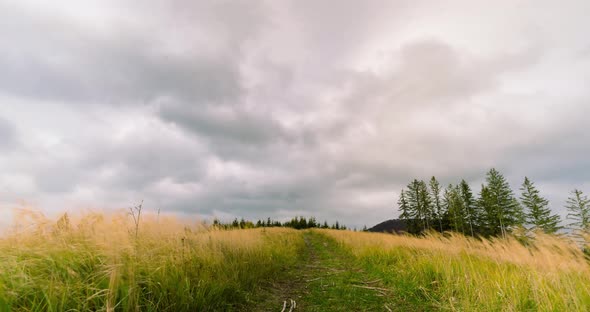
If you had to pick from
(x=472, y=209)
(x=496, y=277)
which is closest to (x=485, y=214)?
(x=472, y=209)

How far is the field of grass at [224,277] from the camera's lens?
10.3 ft

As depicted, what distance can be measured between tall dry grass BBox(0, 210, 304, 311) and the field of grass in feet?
0.05

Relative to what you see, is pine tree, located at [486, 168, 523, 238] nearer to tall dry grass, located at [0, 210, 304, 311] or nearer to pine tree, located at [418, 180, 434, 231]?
pine tree, located at [418, 180, 434, 231]

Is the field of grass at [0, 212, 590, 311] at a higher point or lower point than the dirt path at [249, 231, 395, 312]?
higher

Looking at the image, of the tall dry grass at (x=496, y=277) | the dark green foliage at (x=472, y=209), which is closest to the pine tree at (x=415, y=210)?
the dark green foliage at (x=472, y=209)

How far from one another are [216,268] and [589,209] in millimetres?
45552

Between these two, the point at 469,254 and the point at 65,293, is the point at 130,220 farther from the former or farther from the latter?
the point at 469,254

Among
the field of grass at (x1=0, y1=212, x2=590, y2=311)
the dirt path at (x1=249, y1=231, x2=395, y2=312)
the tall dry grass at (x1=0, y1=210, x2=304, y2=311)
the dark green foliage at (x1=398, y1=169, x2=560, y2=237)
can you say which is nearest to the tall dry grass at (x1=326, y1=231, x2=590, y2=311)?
the field of grass at (x1=0, y1=212, x2=590, y2=311)

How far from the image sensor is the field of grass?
10.3ft

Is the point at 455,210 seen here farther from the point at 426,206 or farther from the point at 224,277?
the point at 224,277

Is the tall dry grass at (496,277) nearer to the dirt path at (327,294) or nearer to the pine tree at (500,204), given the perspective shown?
the dirt path at (327,294)

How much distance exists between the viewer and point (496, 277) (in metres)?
5.13

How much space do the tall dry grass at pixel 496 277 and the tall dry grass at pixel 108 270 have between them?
387 cm

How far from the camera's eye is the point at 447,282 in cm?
564
